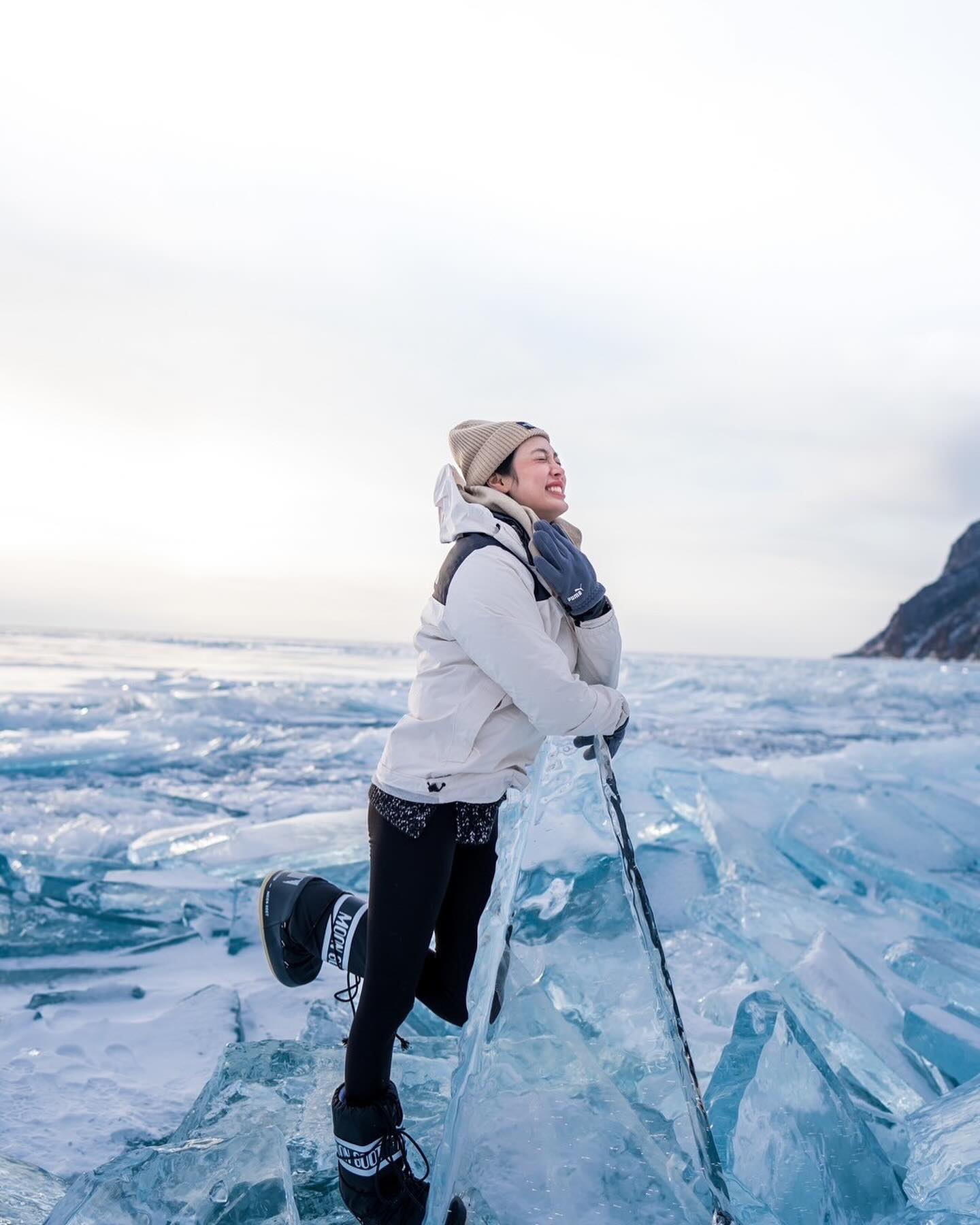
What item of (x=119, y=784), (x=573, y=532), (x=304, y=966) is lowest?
(x=119, y=784)

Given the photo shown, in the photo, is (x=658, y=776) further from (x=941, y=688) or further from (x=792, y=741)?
(x=941, y=688)

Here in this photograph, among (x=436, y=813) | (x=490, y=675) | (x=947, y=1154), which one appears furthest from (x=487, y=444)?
(x=947, y=1154)

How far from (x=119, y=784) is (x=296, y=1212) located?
536 centimetres

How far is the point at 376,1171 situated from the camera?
1.59 metres

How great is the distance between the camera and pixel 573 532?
2.02 metres

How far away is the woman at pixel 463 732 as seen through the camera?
1.62 metres

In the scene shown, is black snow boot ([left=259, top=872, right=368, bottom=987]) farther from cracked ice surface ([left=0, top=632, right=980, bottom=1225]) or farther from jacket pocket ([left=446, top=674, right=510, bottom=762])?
jacket pocket ([left=446, top=674, right=510, bottom=762])

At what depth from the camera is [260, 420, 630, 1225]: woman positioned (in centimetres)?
162

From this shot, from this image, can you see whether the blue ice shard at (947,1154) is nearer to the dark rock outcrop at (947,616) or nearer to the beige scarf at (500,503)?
the beige scarf at (500,503)

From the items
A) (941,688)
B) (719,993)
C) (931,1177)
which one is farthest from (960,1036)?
(941,688)

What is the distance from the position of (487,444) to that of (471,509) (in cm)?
24

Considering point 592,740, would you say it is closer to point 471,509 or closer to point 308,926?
point 471,509

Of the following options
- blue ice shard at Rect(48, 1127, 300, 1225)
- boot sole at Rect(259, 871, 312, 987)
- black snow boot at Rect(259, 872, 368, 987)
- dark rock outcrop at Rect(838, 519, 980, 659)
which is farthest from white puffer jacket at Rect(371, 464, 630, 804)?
dark rock outcrop at Rect(838, 519, 980, 659)

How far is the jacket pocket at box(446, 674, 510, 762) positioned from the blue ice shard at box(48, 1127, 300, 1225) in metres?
0.75
